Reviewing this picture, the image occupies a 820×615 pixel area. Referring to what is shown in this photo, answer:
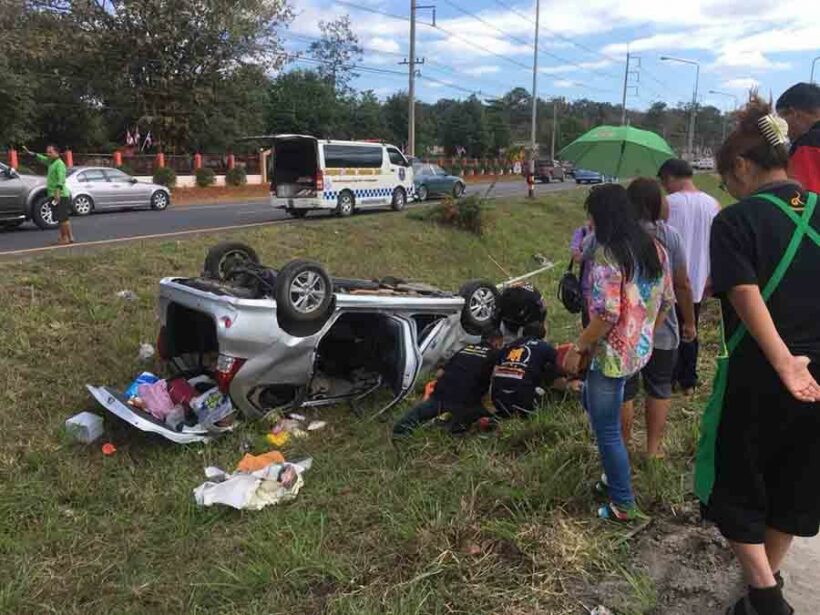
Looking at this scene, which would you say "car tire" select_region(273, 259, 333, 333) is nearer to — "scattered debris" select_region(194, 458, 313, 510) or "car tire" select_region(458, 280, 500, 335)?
"scattered debris" select_region(194, 458, 313, 510)

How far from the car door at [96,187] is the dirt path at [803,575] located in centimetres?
1903

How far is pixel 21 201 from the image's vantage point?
13.6m

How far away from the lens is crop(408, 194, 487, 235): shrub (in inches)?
619

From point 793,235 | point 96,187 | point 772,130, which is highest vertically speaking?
point 772,130

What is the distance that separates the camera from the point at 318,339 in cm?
522

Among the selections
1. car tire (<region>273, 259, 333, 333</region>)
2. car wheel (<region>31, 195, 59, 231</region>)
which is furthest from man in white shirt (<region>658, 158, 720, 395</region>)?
car wheel (<region>31, 195, 59, 231</region>)

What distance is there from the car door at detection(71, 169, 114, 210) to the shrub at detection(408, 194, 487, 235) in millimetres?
9037

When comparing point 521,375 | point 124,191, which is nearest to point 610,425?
point 521,375

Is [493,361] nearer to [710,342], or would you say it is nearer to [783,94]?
[783,94]

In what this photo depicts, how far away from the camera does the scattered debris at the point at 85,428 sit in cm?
522

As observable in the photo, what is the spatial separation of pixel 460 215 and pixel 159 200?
10570mm

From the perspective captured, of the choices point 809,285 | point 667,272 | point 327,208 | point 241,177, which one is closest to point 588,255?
point 667,272

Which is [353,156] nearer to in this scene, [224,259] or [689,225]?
[224,259]

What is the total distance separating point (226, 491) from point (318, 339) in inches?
56.9
